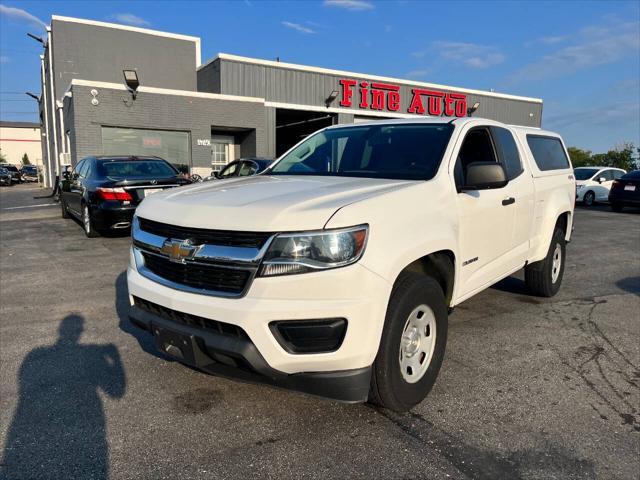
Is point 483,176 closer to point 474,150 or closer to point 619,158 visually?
point 474,150

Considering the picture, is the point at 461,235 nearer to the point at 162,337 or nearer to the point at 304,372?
the point at 304,372

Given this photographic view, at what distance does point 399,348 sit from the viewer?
9.14 feet

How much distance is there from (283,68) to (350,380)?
19.6 metres

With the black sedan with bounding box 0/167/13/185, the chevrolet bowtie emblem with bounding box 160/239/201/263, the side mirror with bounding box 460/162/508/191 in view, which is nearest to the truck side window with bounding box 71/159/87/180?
the chevrolet bowtie emblem with bounding box 160/239/201/263

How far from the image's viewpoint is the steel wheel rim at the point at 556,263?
5.58 m

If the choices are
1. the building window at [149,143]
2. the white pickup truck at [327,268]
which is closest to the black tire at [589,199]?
the building window at [149,143]

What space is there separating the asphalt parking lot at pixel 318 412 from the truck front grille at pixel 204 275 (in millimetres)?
853

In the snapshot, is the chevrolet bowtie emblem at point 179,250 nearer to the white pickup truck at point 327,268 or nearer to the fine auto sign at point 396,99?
the white pickup truck at point 327,268

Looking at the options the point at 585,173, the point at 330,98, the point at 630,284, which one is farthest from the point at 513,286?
the point at 330,98

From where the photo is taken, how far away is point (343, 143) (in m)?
4.30

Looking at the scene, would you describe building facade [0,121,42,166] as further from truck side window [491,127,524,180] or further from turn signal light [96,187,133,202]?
truck side window [491,127,524,180]

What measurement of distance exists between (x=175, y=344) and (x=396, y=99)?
22.3m

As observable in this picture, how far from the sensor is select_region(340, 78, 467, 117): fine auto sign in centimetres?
2231

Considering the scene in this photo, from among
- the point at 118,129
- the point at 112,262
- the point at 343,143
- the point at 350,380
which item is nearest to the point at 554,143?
the point at 343,143
